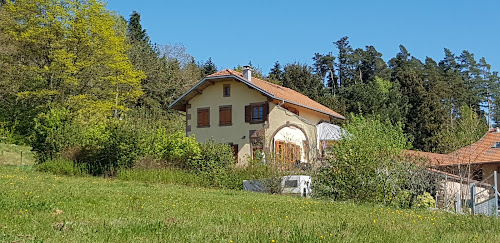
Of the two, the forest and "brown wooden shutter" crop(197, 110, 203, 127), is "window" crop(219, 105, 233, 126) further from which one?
the forest

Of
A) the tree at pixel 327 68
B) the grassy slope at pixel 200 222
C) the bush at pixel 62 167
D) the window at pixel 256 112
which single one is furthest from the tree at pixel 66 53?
the tree at pixel 327 68

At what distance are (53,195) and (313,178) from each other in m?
8.48

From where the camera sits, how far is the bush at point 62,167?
21.6 metres

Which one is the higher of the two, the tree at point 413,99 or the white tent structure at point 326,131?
the tree at point 413,99

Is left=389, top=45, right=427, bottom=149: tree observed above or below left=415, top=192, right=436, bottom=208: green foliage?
above

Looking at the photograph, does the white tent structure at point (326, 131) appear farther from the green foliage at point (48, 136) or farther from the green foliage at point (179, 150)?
the green foliage at point (48, 136)

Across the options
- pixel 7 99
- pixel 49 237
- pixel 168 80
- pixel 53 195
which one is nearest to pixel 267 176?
pixel 53 195

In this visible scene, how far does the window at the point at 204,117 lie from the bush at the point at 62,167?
1409 cm

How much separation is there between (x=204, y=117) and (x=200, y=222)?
91.5 ft

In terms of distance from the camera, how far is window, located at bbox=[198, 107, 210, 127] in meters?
35.6

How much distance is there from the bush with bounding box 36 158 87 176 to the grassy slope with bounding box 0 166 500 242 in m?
9.45

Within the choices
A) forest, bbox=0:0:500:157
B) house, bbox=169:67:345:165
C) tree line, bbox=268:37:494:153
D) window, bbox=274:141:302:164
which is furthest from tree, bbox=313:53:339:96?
window, bbox=274:141:302:164

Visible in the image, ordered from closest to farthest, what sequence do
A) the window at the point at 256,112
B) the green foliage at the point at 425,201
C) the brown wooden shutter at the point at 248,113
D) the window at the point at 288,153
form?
the green foliage at the point at 425,201
the window at the point at 288,153
the window at the point at 256,112
the brown wooden shutter at the point at 248,113

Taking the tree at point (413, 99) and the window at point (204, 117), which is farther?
the tree at point (413, 99)
